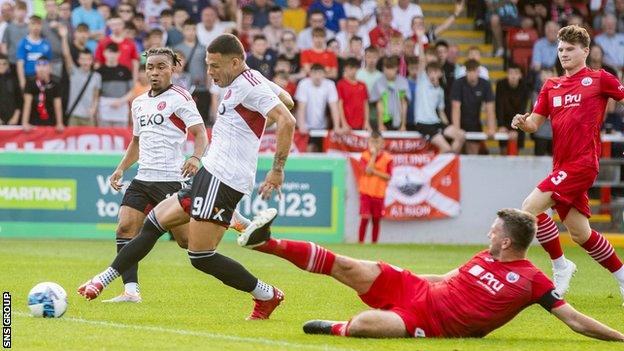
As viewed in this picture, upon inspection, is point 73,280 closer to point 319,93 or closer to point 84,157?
point 84,157

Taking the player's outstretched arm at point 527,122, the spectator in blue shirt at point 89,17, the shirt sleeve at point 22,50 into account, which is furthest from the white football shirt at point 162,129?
the spectator in blue shirt at point 89,17

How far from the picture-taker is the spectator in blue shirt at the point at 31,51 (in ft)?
74.3

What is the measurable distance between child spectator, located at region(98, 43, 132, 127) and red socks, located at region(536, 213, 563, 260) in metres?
11.3

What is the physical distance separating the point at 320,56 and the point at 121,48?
3627mm

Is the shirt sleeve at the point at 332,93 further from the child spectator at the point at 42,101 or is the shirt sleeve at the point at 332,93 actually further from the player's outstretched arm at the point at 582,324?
the player's outstretched arm at the point at 582,324

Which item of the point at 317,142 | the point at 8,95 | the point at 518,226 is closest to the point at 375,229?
the point at 317,142

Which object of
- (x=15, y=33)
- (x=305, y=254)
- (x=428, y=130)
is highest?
(x=15, y=33)

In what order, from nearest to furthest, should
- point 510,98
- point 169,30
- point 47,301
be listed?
point 47,301 → point 169,30 → point 510,98

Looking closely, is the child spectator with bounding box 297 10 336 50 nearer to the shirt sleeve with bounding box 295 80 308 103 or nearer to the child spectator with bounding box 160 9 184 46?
the shirt sleeve with bounding box 295 80 308 103

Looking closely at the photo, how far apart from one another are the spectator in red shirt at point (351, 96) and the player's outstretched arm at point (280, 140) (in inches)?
529

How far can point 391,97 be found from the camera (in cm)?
2402

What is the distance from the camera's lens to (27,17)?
24.2 meters

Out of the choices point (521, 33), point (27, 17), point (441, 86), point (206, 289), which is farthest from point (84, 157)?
point (521, 33)

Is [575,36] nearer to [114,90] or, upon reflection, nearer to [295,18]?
[114,90]
